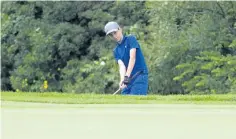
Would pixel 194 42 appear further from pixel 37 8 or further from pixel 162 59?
pixel 37 8

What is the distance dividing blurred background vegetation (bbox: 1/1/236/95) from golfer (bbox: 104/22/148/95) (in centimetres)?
620

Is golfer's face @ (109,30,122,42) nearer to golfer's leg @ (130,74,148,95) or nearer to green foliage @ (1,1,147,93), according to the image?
golfer's leg @ (130,74,148,95)

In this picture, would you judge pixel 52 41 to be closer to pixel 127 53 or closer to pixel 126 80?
pixel 127 53

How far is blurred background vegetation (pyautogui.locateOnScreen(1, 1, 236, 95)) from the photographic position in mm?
13983

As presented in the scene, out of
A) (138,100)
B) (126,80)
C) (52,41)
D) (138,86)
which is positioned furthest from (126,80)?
(52,41)

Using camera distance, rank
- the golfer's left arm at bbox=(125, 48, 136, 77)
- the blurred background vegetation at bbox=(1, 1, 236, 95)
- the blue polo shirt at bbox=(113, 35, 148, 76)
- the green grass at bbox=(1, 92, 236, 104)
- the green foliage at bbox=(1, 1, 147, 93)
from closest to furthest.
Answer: the green grass at bbox=(1, 92, 236, 104)
the golfer's left arm at bbox=(125, 48, 136, 77)
the blue polo shirt at bbox=(113, 35, 148, 76)
the blurred background vegetation at bbox=(1, 1, 236, 95)
the green foliage at bbox=(1, 1, 147, 93)

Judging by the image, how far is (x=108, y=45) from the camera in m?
17.0

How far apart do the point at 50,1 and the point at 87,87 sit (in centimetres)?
294

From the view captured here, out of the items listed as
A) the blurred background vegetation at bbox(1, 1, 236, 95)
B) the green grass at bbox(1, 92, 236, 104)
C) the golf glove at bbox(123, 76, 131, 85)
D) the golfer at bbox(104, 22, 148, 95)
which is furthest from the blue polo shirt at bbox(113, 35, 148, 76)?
the blurred background vegetation at bbox(1, 1, 236, 95)

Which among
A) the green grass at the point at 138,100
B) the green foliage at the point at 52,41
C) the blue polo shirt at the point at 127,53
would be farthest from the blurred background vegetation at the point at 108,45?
the green grass at the point at 138,100

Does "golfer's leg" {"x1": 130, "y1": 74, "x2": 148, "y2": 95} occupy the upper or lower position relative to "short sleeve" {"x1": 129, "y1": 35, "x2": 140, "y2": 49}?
lower

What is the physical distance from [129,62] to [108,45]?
1079cm
